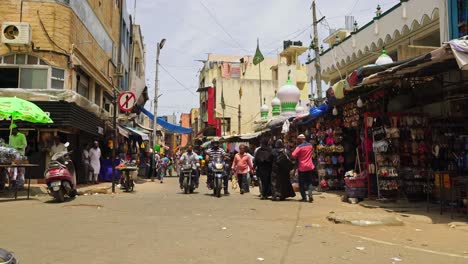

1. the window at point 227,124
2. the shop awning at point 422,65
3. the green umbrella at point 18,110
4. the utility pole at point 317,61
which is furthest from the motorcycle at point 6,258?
the window at point 227,124

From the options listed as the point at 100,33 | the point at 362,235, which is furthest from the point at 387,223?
the point at 100,33

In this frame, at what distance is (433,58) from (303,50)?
4902 cm

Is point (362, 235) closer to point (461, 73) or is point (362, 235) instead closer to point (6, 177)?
point (461, 73)

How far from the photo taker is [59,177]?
11203mm

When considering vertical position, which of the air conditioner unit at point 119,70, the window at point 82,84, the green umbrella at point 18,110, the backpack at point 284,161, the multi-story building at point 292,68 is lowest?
the backpack at point 284,161

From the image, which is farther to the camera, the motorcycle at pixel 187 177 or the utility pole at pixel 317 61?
the utility pole at pixel 317 61

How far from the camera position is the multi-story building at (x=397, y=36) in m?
12.8

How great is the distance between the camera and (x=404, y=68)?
8562 mm

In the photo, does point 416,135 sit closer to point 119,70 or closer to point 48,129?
point 48,129

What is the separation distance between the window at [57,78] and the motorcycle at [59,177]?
17.6ft

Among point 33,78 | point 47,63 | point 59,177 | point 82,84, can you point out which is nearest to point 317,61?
point 82,84

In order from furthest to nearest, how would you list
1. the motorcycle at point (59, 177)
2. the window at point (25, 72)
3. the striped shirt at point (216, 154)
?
the window at point (25, 72) → the striped shirt at point (216, 154) → the motorcycle at point (59, 177)

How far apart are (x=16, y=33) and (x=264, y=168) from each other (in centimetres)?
983

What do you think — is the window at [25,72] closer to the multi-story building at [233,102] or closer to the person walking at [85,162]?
the person walking at [85,162]
